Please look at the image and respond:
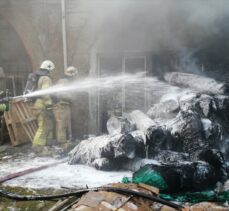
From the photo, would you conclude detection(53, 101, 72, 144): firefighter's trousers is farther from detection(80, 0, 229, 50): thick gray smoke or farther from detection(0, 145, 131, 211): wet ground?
detection(80, 0, 229, 50): thick gray smoke

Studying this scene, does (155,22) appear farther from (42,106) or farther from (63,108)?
(42,106)

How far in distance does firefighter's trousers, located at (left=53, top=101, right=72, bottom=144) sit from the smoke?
1.87 metres

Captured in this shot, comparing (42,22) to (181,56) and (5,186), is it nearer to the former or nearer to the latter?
(181,56)

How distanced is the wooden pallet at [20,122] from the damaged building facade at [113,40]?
48.8 inches

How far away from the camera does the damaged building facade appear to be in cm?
854

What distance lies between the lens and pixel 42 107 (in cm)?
969

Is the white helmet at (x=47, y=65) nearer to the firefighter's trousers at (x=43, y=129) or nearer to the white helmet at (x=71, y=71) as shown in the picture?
the white helmet at (x=71, y=71)

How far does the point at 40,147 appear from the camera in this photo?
31.7ft

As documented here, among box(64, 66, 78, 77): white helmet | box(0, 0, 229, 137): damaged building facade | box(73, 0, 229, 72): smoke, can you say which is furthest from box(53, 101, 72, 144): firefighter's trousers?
box(73, 0, 229, 72): smoke

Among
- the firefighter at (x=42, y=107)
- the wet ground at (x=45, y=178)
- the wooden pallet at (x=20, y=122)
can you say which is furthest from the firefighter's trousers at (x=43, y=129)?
the wet ground at (x=45, y=178)

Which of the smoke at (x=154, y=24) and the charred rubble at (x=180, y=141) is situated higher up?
the smoke at (x=154, y=24)

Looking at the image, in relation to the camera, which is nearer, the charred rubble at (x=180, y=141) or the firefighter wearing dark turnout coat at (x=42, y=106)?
the charred rubble at (x=180, y=141)

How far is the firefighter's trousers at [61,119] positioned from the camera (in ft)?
32.2

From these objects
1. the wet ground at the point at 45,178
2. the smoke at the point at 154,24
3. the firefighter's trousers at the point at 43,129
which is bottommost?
the wet ground at the point at 45,178
